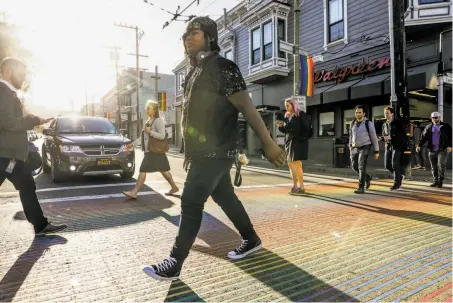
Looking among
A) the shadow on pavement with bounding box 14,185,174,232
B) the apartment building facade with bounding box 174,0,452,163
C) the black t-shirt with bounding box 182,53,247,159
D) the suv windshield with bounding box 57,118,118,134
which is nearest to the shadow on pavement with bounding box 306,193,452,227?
the shadow on pavement with bounding box 14,185,174,232

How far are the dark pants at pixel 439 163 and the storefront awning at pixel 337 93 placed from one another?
267 inches

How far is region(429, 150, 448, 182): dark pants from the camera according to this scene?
7.76 m

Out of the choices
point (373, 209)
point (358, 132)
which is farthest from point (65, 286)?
point (358, 132)

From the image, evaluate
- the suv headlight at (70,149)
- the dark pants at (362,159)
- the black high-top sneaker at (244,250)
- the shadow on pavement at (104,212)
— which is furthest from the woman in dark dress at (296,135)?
the suv headlight at (70,149)

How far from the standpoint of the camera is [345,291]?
2.34m

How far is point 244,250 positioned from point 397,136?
19.2ft

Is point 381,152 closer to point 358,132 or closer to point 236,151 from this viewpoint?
point 358,132

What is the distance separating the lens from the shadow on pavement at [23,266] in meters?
2.33

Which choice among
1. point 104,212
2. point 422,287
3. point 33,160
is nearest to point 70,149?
point 104,212

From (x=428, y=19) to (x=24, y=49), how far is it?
25.5 m

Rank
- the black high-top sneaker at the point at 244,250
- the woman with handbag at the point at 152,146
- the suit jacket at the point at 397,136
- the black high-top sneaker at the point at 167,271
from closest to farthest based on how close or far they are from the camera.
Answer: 1. the black high-top sneaker at the point at 167,271
2. the black high-top sneaker at the point at 244,250
3. the woman with handbag at the point at 152,146
4. the suit jacket at the point at 397,136

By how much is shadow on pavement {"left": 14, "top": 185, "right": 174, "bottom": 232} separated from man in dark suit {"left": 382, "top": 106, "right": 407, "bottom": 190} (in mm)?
4947

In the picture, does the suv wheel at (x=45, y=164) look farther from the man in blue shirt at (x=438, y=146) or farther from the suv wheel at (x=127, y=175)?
the man in blue shirt at (x=438, y=146)

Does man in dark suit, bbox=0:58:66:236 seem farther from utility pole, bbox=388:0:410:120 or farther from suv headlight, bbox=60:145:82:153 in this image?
utility pole, bbox=388:0:410:120
